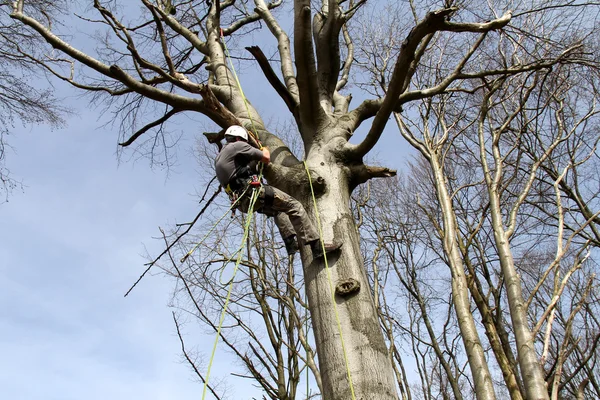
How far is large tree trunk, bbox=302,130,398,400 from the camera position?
89.4 inches

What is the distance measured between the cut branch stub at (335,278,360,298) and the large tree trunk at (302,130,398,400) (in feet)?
0.06

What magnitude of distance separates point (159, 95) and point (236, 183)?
39.1 inches

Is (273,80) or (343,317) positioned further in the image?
(273,80)

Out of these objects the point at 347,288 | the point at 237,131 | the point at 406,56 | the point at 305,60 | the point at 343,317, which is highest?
the point at 305,60

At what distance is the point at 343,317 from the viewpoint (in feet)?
8.21

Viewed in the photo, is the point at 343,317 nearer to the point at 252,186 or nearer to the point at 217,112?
the point at 252,186

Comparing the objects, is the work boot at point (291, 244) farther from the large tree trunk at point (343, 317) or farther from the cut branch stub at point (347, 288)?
the cut branch stub at point (347, 288)

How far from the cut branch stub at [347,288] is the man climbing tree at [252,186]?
1.69 feet

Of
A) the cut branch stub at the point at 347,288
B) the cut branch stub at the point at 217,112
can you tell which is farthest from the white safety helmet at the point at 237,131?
the cut branch stub at the point at 347,288

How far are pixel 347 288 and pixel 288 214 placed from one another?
2.61 feet

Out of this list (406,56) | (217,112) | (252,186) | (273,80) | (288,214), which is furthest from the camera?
(217,112)

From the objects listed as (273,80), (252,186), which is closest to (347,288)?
(252,186)

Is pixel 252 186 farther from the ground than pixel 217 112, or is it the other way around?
pixel 217 112

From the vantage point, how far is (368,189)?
948cm
